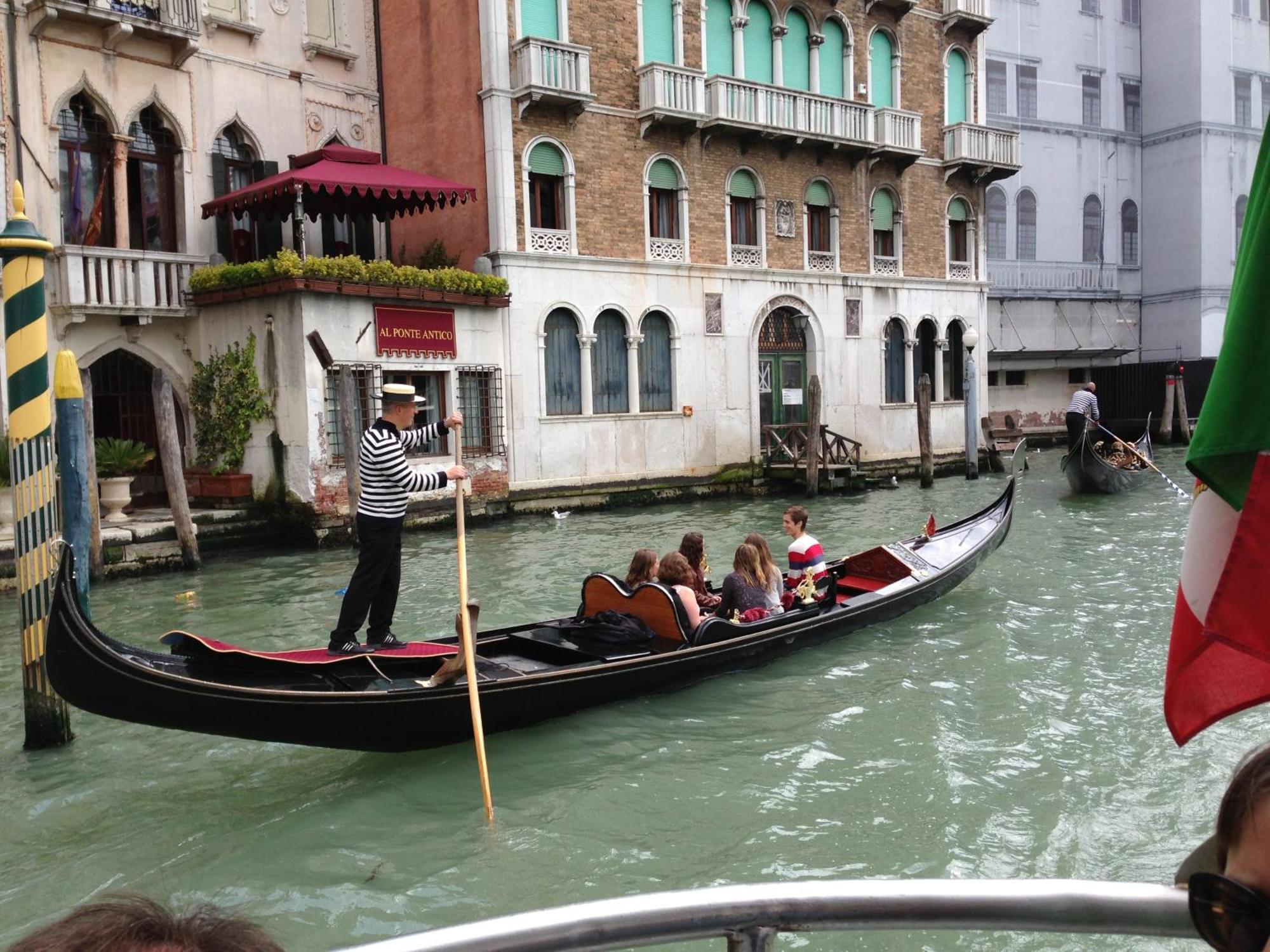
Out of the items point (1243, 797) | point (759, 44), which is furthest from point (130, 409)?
point (1243, 797)

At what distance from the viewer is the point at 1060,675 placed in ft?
18.8

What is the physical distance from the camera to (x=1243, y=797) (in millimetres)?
826

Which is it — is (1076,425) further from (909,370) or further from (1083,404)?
(909,370)

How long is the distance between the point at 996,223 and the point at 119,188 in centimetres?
1724

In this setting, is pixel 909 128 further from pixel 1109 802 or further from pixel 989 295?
pixel 1109 802

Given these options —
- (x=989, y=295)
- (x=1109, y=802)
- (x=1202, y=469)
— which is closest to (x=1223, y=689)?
(x=1202, y=469)

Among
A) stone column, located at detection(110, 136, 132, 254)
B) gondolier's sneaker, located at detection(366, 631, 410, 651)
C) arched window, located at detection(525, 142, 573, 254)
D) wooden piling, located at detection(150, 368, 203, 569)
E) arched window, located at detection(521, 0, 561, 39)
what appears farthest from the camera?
arched window, located at detection(525, 142, 573, 254)

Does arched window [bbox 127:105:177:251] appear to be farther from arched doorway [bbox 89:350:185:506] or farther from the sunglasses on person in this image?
the sunglasses on person

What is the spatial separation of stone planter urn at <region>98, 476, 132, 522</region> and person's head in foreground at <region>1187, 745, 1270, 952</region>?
1013 centimetres

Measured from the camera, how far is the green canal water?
350cm

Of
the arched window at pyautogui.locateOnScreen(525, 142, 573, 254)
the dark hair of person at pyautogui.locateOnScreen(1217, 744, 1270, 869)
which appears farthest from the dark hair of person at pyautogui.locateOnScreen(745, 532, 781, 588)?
the arched window at pyautogui.locateOnScreen(525, 142, 573, 254)

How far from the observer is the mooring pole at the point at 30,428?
14.1 ft

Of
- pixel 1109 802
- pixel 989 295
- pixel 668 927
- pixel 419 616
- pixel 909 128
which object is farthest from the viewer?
pixel 989 295

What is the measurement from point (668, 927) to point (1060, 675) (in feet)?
17.6
